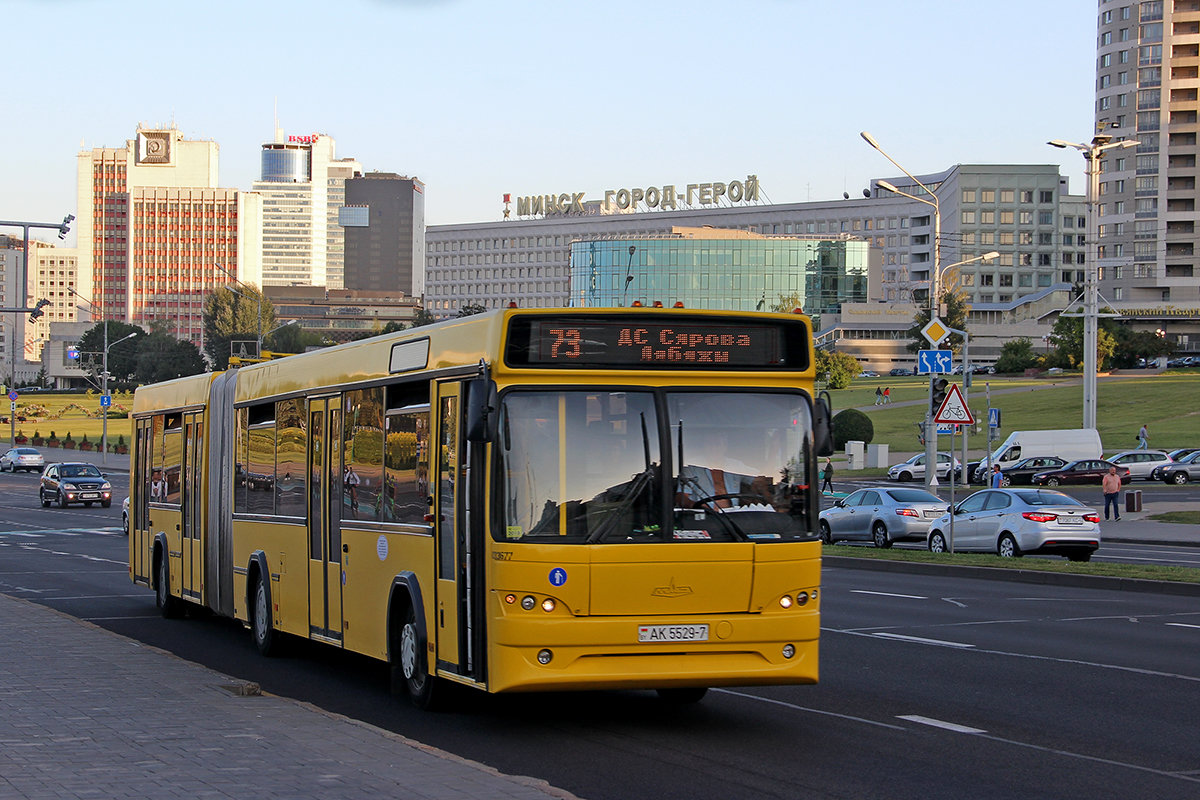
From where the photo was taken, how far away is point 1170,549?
108ft

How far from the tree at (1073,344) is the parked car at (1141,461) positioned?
51.1 meters

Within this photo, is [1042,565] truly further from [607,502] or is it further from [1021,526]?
[607,502]

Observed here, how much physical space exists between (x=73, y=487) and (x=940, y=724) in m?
49.3

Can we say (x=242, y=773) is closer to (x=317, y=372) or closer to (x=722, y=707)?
(x=722, y=707)

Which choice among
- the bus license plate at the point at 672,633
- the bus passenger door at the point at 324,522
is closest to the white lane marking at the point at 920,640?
the bus license plate at the point at 672,633

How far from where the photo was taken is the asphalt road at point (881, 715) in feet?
27.5

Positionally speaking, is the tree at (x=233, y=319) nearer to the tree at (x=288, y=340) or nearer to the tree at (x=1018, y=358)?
the tree at (x=288, y=340)

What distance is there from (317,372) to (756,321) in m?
4.89

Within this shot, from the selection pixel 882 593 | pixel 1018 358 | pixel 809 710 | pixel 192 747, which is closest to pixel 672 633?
pixel 809 710

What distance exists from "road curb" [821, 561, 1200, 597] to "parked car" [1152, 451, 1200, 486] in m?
36.4

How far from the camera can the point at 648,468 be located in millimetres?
9414

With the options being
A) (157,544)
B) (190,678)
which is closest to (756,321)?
(190,678)

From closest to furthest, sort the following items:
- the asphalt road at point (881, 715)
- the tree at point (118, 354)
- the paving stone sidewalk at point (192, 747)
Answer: the paving stone sidewalk at point (192, 747) < the asphalt road at point (881, 715) < the tree at point (118, 354)

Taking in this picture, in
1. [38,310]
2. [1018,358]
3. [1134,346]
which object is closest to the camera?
[38,310]
